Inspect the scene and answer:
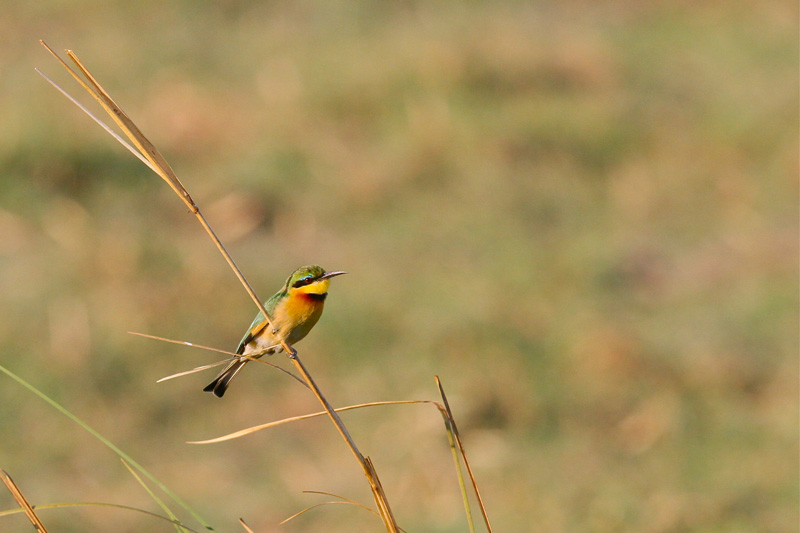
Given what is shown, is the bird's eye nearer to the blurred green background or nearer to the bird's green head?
the bird's green head

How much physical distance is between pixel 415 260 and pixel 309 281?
15.7 feet

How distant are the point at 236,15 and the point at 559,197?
3.70 metres

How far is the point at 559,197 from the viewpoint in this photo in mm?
8117

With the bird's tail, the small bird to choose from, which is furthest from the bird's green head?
the bird's tail

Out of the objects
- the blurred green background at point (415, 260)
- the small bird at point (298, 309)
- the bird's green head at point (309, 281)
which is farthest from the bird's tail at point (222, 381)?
the blurred green background at point (415, 260)

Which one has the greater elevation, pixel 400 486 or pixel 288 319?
pixel 288 319

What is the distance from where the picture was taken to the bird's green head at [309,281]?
91.2 inches

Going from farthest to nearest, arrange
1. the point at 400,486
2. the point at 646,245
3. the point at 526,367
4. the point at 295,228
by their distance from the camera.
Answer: the point at 646,245
the point at 295,228
the point at 526,367
the point at 400,486

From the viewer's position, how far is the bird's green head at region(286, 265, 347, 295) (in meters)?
2.32

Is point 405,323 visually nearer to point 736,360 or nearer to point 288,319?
point 736,360

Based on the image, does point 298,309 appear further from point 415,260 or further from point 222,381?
point 415,260

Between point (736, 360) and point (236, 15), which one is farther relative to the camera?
point (236, 15)

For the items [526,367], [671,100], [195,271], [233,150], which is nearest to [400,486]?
[526,367]

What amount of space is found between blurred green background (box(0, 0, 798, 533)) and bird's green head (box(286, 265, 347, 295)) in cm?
301
